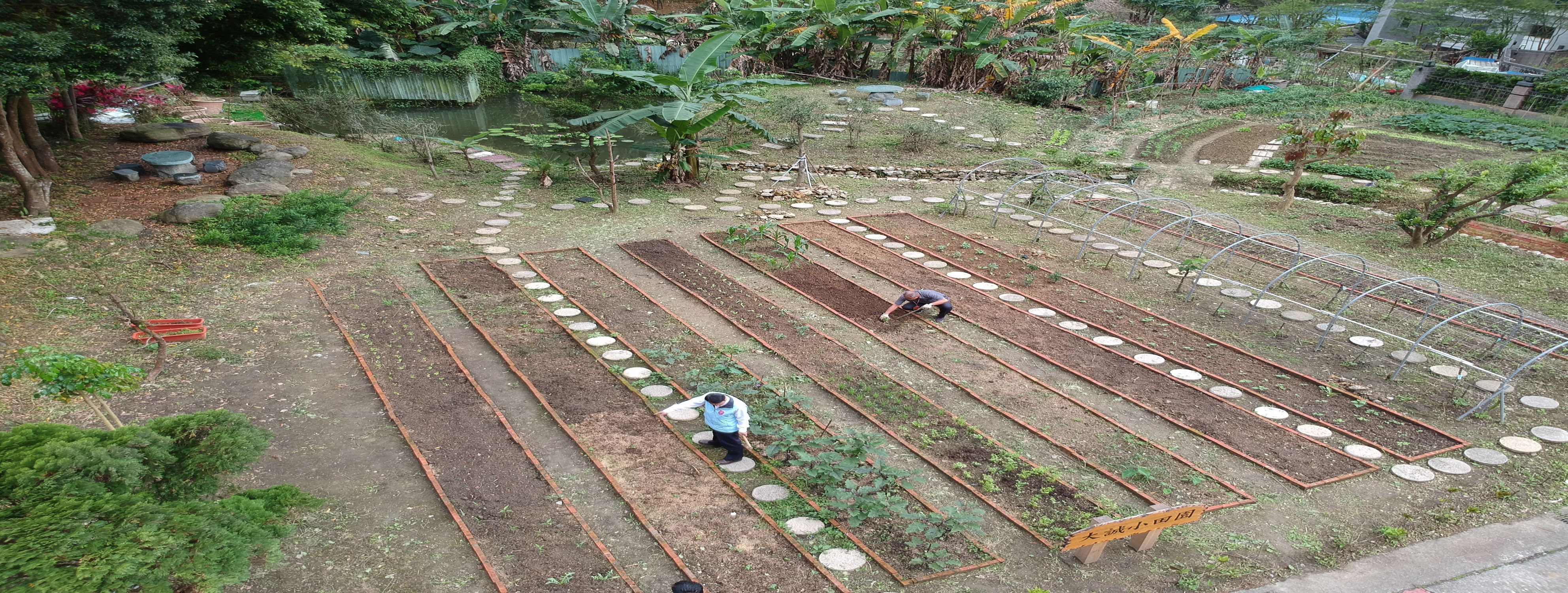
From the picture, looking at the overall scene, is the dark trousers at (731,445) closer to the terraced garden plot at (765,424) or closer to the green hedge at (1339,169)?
the terraced garden plot at (765,424)

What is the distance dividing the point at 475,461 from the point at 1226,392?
678cm

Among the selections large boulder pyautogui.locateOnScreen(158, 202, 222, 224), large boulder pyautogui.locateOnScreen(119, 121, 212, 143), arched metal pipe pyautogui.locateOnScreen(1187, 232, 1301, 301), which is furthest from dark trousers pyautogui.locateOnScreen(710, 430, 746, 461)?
large boulder pyautogui.locateOnScreen(119, 121, 212, 143)

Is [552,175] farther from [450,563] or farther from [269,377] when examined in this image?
[450,563]

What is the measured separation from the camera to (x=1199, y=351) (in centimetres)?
802

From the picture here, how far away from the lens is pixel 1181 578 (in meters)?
4.86

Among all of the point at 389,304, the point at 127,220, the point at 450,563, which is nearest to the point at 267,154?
the point at 127,220

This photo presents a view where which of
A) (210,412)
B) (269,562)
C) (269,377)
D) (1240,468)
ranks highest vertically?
(210,412)

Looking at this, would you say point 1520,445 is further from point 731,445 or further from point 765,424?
point 731,445

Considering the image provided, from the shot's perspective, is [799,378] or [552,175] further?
[552,175]

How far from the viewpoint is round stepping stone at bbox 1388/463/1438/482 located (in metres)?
6.02

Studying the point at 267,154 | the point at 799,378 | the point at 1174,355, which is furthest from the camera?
the point at 267,154

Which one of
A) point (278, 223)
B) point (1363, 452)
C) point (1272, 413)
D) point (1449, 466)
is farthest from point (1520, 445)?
point (278, 223)

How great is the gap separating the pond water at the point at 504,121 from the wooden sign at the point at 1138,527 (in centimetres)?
1287

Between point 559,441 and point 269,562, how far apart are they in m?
2.63
